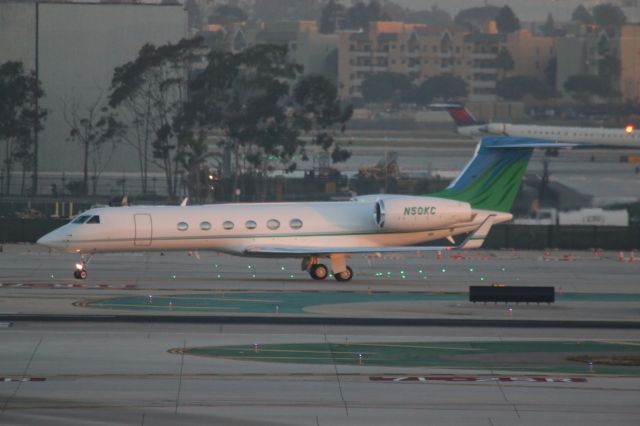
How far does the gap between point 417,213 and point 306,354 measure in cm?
1512

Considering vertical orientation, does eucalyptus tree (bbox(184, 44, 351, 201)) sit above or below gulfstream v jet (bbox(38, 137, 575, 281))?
above

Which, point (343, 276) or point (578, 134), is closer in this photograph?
point (343, 276)

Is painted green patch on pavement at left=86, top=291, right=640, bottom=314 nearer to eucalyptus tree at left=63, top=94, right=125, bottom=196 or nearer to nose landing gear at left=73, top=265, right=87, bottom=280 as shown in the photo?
nose landing gear at left=73, top=265, right=87, bottom=280

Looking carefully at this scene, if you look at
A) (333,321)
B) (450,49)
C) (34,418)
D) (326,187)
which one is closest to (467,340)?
(333,321)

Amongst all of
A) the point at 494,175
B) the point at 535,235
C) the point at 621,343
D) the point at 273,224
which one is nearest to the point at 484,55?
the point at 535,235

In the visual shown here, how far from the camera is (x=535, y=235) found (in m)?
53.2

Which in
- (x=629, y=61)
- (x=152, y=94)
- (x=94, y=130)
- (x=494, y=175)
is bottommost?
(x=494, y=175)

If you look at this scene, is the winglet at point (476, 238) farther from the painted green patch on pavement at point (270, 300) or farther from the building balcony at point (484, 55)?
the building balcony at point (484, 55)

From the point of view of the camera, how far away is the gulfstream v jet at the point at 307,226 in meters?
37.3

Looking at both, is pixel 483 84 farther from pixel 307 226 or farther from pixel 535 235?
pixel 307 226

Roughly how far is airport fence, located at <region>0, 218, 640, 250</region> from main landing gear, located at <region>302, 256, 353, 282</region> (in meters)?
15.5

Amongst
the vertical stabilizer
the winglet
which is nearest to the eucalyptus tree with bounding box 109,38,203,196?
the vertical stabilizer

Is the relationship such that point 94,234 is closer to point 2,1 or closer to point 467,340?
point 467,340

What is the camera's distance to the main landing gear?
125 ft
